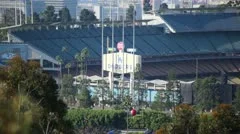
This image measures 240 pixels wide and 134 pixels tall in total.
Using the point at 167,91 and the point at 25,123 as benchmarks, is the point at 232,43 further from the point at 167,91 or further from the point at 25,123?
the point at 25,123

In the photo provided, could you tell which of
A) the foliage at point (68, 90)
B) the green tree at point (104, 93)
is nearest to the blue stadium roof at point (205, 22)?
the green tree at point (104, 93)

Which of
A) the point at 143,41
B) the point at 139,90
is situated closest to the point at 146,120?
the point at 139,90

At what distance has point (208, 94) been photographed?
100 ft

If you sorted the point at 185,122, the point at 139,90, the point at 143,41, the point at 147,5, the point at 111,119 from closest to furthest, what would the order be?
the point at 185,122, the point at 111,119, the point at 139,90, the point at 143,41, the point at 147,5

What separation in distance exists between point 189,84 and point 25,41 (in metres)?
14.0

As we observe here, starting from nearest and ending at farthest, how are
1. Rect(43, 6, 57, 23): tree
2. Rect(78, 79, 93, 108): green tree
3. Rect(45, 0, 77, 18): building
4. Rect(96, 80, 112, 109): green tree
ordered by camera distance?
Rect(78, 79, 93, 108): green tree
Rect(96, 80, 112, 109): green tree
Rect(43, 6, 57, 23): tree
Rect(45, 0, 77, 18): building

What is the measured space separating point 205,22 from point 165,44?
159 inches

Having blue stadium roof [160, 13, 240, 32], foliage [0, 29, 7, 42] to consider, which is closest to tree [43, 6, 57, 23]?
foliage [0, 29, 7, 42]

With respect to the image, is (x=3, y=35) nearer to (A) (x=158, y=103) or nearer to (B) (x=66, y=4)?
(A) (x=158, y=103)

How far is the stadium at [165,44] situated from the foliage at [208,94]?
31.5 ft

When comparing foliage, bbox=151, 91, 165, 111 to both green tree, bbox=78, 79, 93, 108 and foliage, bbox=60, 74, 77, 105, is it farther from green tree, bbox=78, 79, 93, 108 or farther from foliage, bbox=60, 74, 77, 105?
foliage, bbox=60, 74, 77, 105

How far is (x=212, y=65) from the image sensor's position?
4572 centimetres

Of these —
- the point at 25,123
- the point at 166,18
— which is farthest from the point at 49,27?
the point at 25,123

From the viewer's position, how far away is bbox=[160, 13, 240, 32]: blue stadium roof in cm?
4856
